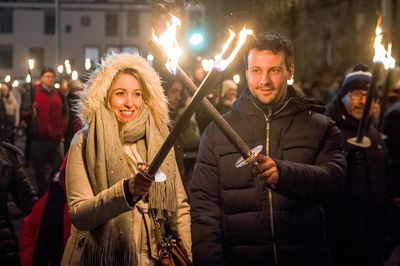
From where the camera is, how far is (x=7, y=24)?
8150cm

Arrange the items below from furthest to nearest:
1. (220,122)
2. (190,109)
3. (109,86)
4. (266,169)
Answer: (109,86), (266,169), (220,122), (190,109)

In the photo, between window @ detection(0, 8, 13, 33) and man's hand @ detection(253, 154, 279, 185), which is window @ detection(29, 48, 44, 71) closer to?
window @ detection(0, 8, 13, 33)

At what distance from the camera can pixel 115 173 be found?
4.23m

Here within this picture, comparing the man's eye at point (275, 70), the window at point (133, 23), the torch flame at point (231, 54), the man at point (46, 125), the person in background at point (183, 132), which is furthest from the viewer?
the window at point (133, 23)

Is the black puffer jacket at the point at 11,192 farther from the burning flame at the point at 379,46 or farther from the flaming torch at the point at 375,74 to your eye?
the burning flame at the point at 379,46

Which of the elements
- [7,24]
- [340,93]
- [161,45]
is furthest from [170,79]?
[7,24]

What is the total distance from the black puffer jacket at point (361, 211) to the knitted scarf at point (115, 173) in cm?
204

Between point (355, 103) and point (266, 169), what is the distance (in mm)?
2955

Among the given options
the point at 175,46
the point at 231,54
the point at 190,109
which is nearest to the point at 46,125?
the point at 175,46

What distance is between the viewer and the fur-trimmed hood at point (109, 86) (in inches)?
172

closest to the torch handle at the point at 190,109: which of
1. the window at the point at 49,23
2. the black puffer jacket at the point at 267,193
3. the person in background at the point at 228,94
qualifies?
the black puffer jacket at the point at 267,193

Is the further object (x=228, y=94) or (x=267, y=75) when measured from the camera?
(x=228, y=94)

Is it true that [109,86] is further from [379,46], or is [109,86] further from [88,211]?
[379,46]

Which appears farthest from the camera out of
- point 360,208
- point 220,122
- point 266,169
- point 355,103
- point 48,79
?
point 48,79
